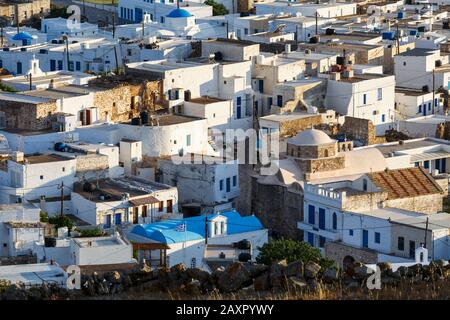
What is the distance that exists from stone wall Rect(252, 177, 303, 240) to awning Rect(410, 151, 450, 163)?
13.7 ft

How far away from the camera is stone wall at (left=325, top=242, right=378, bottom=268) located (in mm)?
33500

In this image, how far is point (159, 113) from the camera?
43562mm

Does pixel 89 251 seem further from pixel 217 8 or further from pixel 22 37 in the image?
pixel 217 8

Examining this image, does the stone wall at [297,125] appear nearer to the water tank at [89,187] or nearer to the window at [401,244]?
the water tank at [89,187]

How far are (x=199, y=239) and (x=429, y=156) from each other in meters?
8.67

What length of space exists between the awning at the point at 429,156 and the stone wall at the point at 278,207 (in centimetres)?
419

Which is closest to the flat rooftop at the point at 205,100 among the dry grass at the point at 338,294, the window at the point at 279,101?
the window at the point at 279,101

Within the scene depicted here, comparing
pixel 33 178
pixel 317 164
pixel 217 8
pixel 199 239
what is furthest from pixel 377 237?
pixel 217 8

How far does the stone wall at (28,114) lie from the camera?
41.3m

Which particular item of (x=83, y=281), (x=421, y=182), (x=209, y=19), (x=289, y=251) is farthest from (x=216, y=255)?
(x=209, y=19)

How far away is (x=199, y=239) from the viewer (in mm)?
34125

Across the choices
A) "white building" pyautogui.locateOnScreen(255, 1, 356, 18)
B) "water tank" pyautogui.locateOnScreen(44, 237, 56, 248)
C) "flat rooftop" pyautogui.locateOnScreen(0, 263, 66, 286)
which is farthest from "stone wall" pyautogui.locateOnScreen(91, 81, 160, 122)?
"white building" pyautogui.locateOnScreen(255, 1, 356, 18)

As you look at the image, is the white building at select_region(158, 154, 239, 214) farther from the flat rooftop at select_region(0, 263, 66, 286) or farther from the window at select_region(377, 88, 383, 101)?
the flat rooftop at select_region(0, 263, 66, 286)

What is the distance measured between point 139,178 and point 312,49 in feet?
44.7
